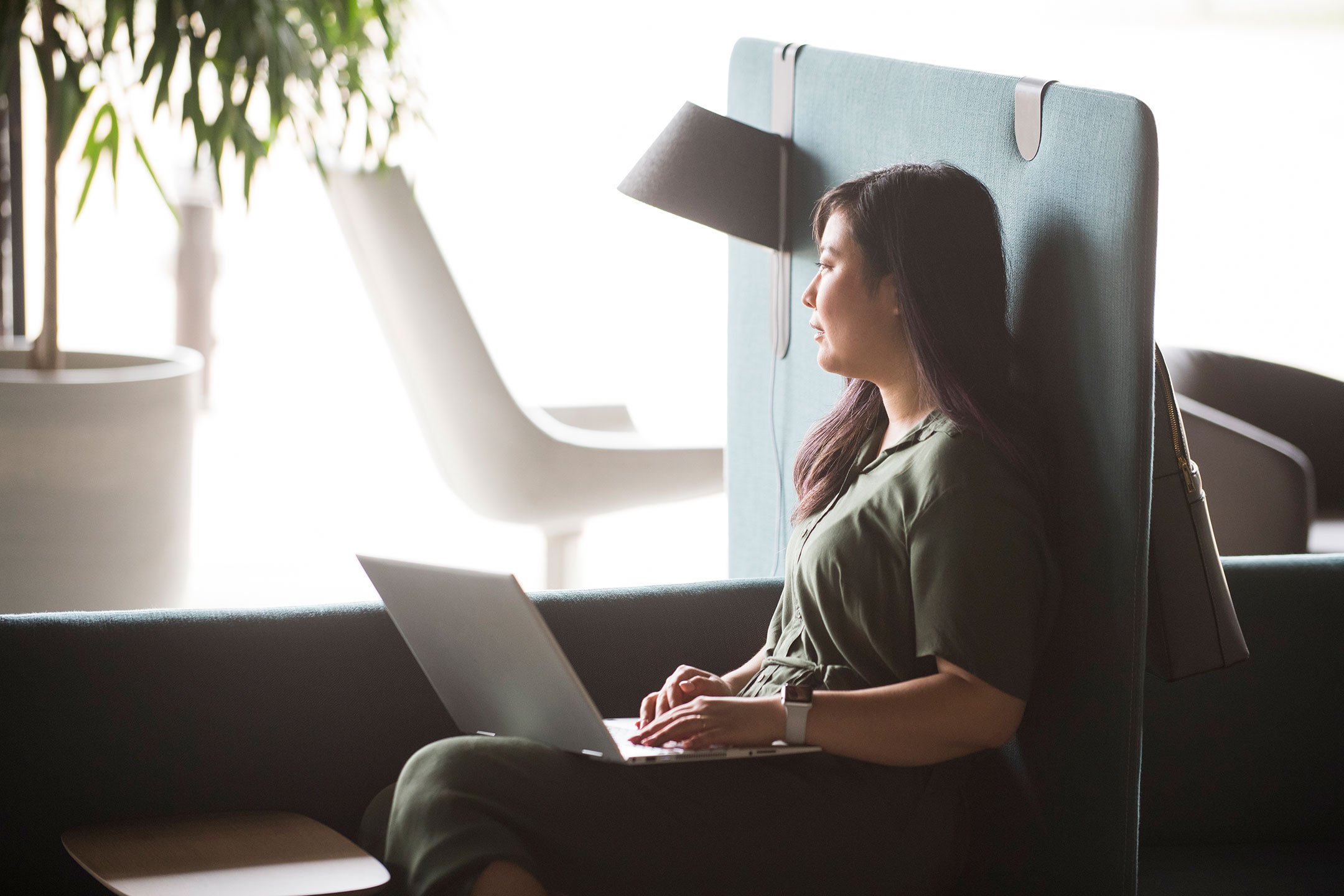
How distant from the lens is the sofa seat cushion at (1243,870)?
62.7 inches

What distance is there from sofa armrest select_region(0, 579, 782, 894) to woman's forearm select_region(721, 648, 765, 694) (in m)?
0.14

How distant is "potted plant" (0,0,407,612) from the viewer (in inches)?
98.8

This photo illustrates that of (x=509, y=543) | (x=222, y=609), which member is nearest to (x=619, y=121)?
(x=509, y=543)

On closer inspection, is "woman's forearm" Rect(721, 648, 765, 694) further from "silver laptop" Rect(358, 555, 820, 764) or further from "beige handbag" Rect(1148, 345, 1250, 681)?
"beige handbag" Rect(1148, 345, 1250, 681)

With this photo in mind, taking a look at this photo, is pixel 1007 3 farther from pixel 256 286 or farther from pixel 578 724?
pixel 578 724

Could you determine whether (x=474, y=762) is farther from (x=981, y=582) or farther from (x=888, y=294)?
(x=888, y=294)

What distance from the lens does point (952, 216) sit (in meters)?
1.48

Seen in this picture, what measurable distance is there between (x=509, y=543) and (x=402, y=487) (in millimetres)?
666

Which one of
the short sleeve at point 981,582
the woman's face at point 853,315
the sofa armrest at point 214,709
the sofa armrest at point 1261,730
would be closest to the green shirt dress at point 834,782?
the short sleeve at point 981,582

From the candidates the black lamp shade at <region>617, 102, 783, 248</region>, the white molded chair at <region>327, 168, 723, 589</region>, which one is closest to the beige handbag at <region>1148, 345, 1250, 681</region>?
the black lamp shade at <region>617, 102, 783, 248</region>

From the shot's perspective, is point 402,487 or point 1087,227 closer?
point 1087,227

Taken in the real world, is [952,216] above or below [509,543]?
above

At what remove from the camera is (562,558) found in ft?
11.0

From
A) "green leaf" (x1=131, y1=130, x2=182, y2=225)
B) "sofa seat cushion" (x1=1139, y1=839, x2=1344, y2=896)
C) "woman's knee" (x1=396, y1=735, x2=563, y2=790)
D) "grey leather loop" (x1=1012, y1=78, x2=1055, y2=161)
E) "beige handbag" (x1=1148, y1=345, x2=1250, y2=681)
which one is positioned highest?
"green leaf" (x1=131, y1=130, x2=182, y2=225)
